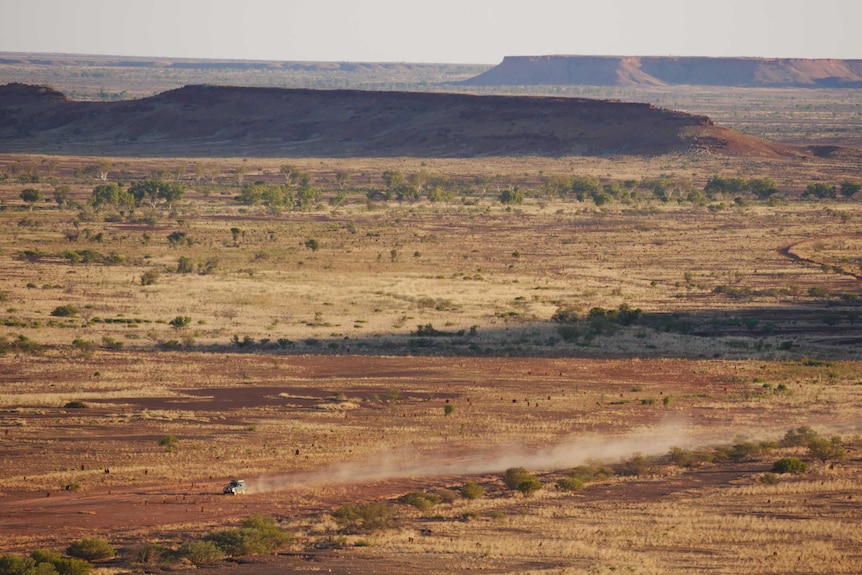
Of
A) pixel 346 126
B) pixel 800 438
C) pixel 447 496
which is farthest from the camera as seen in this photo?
pixel 346 126

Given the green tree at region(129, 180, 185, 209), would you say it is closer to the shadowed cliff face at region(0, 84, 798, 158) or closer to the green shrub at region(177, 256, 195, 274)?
the green shrub at region(177, 256, 195, 274)

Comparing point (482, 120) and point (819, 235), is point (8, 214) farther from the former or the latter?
point (482, 120)

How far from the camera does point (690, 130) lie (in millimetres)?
142125

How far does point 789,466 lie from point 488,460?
23.2ft

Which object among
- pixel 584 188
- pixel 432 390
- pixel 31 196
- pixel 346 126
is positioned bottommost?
pixel 31 196

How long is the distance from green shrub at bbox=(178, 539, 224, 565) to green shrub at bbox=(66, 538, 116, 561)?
1318mm

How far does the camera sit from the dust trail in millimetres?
28156

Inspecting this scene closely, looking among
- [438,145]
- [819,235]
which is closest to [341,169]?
[438,145]

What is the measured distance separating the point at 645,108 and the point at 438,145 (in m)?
25.2

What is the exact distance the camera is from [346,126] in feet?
530

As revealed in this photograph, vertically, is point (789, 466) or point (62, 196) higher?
point (789, 466)

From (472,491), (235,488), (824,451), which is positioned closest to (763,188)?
(824,451)

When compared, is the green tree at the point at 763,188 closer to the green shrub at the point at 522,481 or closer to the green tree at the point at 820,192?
the green tree at the point at 820,192

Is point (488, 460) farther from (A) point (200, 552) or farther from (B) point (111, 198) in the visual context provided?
(B) point (111, 198)
